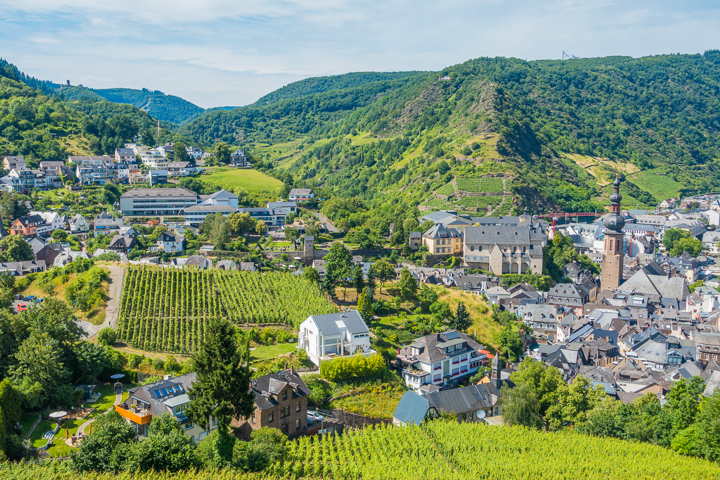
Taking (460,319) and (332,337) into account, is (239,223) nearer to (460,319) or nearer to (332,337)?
(460,319)

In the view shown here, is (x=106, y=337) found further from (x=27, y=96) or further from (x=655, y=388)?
(x=27, y=96)

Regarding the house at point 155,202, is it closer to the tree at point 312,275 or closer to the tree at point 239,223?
the tree at point 239,223

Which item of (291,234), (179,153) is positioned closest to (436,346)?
(291,234)

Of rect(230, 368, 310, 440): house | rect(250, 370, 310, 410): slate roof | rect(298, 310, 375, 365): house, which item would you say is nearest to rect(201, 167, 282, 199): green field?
rect(298, 310, 375, 365): house

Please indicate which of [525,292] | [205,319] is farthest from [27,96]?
[525,292]

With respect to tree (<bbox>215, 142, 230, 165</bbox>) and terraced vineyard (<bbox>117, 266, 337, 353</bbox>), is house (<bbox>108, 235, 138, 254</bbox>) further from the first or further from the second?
tree (<bbox>215, 142, 230, 165</bbox>)

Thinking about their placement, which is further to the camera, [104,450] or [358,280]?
[358,280]

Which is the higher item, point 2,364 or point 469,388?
point 2,364
